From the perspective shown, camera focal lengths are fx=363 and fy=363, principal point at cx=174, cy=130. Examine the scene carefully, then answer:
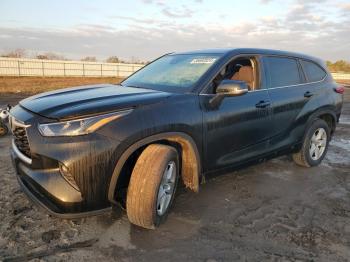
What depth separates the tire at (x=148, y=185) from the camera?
10.6 ft

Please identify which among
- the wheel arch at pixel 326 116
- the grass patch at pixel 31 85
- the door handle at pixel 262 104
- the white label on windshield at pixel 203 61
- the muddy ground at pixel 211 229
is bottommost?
the muddy ground at pixel 211 229

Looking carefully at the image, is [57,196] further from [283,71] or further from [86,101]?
[283,71]

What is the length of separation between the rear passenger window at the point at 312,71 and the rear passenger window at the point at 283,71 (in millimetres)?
246

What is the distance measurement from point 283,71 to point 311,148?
4.75 ft

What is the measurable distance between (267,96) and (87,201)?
8.78 feet

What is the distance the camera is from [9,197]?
163 inches

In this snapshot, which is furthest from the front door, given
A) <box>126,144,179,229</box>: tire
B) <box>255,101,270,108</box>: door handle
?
<box>126,144,179,229</box>: tire

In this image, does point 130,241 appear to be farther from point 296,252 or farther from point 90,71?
point 90,71

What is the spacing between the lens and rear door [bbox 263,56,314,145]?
187 inches

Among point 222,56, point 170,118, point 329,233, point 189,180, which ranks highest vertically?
point 222,56

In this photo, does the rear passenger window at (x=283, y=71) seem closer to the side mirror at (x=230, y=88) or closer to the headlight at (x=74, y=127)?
the side mirror at (x=230, y=88)

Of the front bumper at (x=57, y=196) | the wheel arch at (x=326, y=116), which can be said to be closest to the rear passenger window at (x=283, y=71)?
the wheel arch at (x=326, y=116)

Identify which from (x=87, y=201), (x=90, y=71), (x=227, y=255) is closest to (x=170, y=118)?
(x=87, y=201)

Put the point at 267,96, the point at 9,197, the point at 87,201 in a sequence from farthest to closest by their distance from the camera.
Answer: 1. the point at 267,96
2. the point at 9,197
3. the point at 87,201
